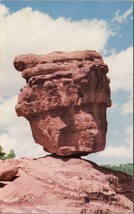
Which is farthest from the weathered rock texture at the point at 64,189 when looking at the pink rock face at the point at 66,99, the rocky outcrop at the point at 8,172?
the pink rock face at the point at 66,99

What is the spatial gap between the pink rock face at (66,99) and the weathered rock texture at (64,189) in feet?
3.75

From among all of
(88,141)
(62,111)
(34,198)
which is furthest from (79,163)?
(34,198)

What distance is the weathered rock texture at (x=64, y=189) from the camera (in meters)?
20.9

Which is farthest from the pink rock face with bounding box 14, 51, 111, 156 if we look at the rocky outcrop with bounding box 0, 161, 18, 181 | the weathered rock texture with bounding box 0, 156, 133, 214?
the rocky outcrop with bounding box 0, 161, 18, 181

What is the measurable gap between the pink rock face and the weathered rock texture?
3.75 ft

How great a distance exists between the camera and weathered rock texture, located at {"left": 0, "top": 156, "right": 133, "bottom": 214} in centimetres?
2088

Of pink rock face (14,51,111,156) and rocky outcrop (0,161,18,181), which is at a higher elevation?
pink rock face (14,51,111,156)

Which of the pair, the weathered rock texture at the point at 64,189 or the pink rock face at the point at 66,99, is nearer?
the weathered rock texture at the point at 64,189

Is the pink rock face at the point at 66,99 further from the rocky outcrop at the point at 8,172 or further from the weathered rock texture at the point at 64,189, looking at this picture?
the rocky outcrop at the point at 8,172

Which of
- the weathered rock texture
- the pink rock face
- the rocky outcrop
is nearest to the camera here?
the weathered rock texture

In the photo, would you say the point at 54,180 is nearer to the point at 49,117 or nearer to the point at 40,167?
the point at 40,167

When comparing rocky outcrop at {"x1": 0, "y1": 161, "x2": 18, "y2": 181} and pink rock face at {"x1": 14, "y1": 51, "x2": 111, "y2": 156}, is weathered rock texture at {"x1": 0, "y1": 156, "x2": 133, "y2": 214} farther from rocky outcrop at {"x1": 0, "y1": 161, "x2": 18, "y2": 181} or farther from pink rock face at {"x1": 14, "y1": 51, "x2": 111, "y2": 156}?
pink rock face at {"x1": 14, "y1": 51, "x2": 111, "y2": 156}

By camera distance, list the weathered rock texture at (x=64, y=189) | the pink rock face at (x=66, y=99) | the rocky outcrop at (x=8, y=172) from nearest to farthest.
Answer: the weathered rock texture at (x=64, y=189)
the rocky outcrop at (x=8, y=172)
the pink rock face at (x=66, y=99)

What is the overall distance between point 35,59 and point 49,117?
312 centimetres
